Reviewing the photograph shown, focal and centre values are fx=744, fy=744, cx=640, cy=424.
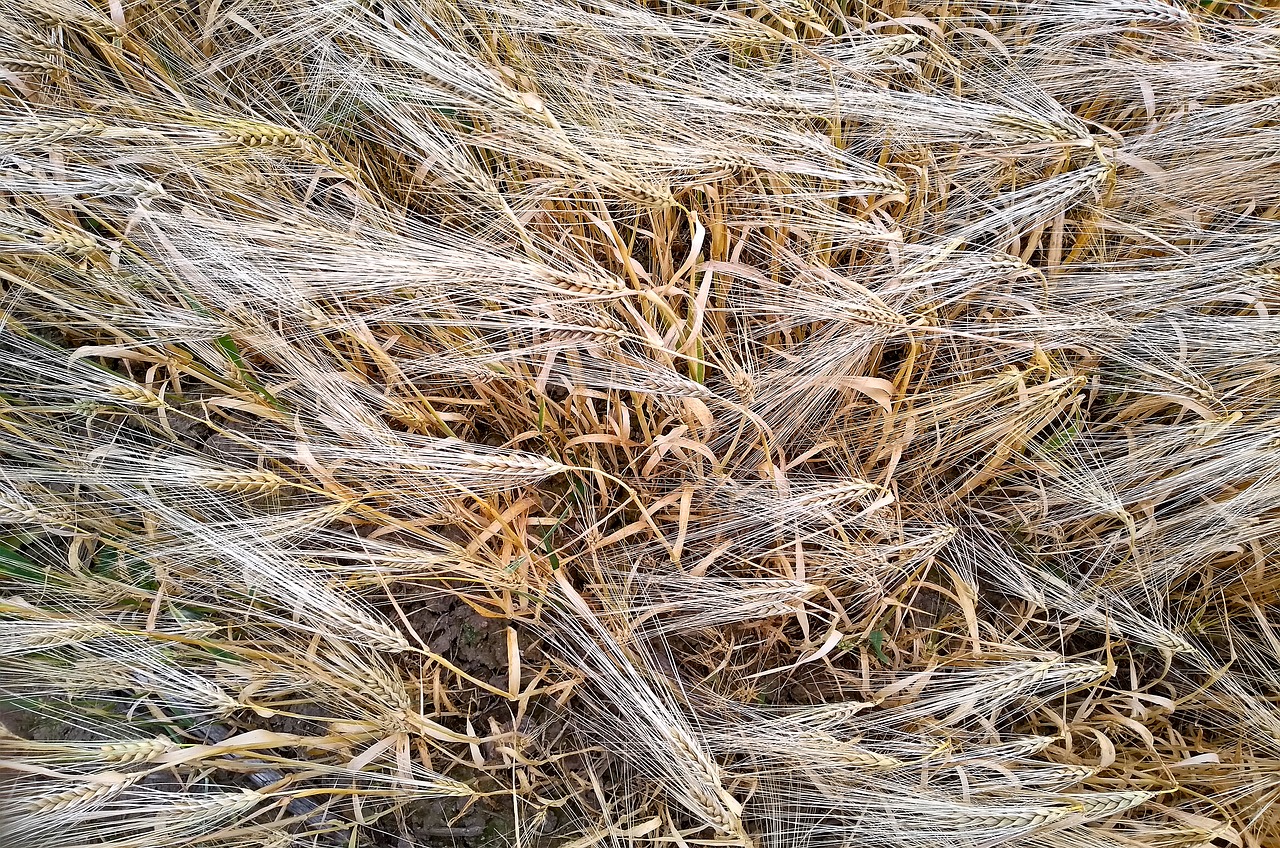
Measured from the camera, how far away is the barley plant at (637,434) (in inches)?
45.8

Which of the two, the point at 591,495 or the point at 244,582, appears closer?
the point at 244,582

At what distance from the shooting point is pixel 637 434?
1.45 m

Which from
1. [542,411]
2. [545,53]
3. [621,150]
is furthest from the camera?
[545,53]

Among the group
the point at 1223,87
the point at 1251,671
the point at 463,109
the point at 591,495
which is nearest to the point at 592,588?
the point at 591,495

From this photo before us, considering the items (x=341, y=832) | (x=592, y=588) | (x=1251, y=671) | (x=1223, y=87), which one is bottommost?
(x=341, y=832)

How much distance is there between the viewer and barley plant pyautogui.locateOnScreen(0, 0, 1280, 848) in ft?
3.82

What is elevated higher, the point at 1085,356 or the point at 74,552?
the point at 1085,356

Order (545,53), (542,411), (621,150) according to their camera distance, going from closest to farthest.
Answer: (621,150) < (542,411) < (545,53)

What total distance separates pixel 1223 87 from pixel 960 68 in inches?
18.4

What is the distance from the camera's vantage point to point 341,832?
1224mm

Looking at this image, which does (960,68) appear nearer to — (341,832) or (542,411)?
(542,411)

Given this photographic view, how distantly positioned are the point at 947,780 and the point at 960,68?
133 centimetres

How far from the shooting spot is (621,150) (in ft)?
3.90

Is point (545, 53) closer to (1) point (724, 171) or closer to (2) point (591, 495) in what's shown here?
(1) point (724, 171)
